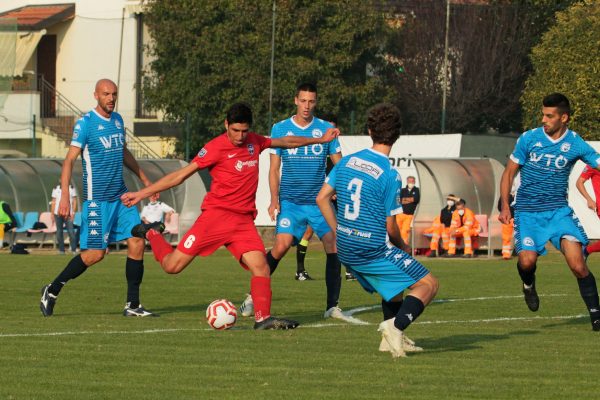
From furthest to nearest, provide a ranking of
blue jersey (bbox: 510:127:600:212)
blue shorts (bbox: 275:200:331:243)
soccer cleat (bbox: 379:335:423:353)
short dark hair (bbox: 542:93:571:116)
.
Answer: blue shorts (bbox: 275:200:331:243)
blue jersey (bbox: 510:127:600:212)
short dark hair (bbox: 542:93:571:116)
soccer cleat (bbox: 379:335:423:353)

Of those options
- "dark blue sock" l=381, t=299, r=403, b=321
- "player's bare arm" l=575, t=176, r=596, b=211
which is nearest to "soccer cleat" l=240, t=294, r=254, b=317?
"dark blue sock" l=381, t=299, r=403, b=321

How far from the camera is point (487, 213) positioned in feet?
114

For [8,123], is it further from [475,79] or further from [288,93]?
[475,79]

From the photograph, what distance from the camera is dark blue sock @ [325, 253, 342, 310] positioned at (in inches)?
557

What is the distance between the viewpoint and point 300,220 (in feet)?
48.5

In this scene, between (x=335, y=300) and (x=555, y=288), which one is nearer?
(x=335, y=300)

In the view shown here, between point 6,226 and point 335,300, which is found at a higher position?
point 335,300

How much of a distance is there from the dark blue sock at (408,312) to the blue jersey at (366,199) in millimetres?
446

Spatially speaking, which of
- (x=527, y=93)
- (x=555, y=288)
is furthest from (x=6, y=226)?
(x=527, y=93)

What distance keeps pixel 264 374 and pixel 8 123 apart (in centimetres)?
3525

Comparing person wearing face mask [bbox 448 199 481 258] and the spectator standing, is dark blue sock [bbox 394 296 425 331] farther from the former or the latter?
the spectator standing

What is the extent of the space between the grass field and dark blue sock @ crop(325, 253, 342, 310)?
12.2 inches

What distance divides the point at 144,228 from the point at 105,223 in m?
0.65

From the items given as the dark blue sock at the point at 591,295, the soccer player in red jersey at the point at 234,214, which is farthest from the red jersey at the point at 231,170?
the dark blue sock at the point at 591,295
